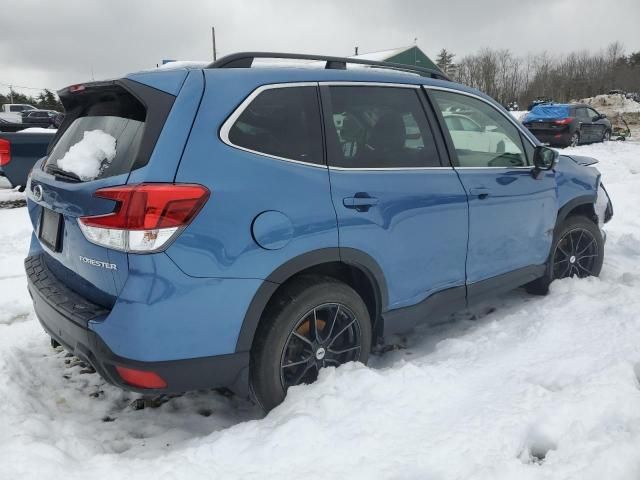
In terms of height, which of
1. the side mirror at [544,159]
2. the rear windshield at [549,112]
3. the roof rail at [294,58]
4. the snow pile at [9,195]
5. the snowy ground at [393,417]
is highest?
the rear windshield at [549,112]

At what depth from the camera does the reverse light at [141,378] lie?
89.0 inches

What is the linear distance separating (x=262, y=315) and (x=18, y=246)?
203 inches

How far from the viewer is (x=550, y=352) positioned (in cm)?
327

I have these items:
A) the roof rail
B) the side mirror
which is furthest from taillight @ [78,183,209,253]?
the side mirror

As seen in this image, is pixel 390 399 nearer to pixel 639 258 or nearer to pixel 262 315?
pixel 262 315

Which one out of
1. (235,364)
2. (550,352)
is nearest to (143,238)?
(235,364)

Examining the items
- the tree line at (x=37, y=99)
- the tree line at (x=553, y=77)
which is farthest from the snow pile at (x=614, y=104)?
the tree line at (x=37, y=99)

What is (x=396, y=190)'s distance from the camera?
→ 9.62ft

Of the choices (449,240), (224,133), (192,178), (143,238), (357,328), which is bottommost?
(357,328)

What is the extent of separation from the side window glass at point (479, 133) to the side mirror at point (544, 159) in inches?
3.0

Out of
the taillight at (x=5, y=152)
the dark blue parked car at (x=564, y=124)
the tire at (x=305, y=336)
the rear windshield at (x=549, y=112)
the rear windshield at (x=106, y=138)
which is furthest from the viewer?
the rear windshield at (x=549, y=112)

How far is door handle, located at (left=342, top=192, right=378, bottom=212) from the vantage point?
2712mm

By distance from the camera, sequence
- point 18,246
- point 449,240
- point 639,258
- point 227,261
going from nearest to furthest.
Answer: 1. point 227,261
2. point 449,240
3. point 639,258
4. point 18,246

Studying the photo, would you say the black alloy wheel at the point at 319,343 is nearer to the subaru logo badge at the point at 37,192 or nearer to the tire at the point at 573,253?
the subaru logo badge at the point at 37,192
